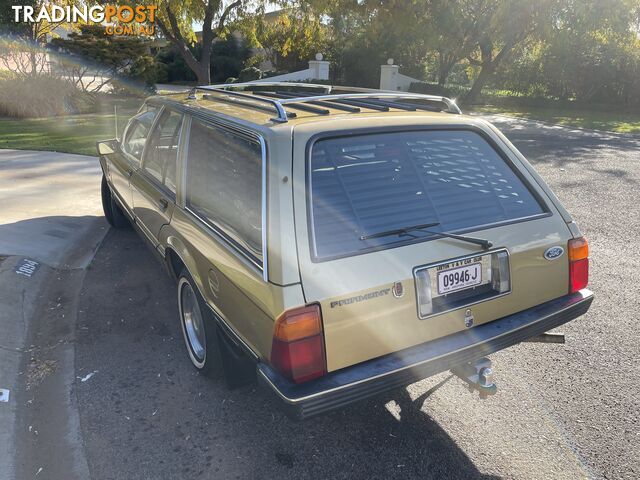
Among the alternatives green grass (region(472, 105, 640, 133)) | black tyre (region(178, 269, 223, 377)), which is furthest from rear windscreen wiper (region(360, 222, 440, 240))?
green grass (region(472, 105, 640, 133))

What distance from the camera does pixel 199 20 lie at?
18078 millimetres

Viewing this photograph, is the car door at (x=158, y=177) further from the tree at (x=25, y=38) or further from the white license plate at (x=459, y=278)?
the tree at (x=25, y=38)

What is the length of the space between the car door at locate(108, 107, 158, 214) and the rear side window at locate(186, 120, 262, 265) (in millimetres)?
1333

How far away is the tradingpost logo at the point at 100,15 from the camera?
671 inches

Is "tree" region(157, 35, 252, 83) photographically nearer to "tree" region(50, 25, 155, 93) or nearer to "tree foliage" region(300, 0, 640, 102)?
"tree foliage" region(300, 0, 640, 102)

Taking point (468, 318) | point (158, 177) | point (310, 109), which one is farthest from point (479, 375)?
point (158, 177)

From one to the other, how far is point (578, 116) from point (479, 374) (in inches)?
861

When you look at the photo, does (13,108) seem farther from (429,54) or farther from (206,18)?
(429,54)

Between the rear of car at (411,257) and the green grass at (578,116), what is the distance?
53.0 feet

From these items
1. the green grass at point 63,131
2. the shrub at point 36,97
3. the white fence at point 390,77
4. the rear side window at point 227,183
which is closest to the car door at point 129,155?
the rear side window at point 227,183

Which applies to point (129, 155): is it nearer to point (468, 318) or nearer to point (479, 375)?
point (468, 318)

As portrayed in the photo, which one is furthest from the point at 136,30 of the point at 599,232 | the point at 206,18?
the point at 599,232

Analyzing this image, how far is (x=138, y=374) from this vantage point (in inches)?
135

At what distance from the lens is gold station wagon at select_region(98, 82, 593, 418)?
91.4 inches
